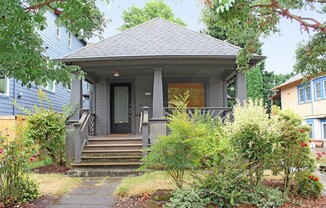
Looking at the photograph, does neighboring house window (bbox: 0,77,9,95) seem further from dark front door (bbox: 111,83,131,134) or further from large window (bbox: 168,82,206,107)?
large window (bbox: 168,82,206,107)

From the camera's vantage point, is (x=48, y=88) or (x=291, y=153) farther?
(x=48, y=88)

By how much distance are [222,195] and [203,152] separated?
81cm

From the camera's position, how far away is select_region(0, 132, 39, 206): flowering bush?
15.2 ft

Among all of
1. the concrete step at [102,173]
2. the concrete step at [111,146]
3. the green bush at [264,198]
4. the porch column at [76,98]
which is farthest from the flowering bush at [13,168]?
the green bush at [264,198]

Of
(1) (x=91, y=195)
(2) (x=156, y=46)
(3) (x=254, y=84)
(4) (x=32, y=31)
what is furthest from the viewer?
(3) (x=254, y=84)

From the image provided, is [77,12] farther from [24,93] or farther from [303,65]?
[24,93]

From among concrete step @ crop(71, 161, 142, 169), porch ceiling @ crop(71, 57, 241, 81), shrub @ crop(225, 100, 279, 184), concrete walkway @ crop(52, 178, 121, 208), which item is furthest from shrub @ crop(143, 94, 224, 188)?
porch ceiling @ crop(71, 57, 241, 81)

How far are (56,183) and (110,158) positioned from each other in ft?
6.46

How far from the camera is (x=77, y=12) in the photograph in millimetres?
3871

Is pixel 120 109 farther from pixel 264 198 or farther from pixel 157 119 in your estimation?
pixel 264 198

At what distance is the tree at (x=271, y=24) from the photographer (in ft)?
16.8

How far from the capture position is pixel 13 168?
185 inches

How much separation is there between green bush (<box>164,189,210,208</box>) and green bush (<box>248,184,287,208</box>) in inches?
32.8

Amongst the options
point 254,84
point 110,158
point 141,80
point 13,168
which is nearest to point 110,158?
point 110,158
